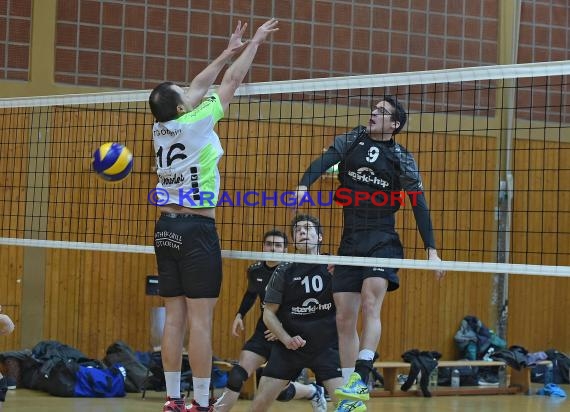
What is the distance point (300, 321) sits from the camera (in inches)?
341

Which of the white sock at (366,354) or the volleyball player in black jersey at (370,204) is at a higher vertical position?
the volleyball player in black jersey at (370,204)

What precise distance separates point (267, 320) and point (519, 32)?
30.1 ft

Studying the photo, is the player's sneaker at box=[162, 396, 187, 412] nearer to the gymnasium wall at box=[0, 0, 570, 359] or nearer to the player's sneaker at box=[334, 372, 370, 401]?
the player's sneaker at box=[334, 372, 370, 401]

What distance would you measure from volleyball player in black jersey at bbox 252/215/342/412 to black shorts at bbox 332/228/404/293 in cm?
61

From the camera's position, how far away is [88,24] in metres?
13.8

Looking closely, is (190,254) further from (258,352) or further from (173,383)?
(258,352)

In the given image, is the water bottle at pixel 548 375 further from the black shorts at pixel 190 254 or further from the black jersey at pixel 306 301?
the black shorts at pixel 190 254

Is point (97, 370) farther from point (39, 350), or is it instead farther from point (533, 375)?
point (533, 375)

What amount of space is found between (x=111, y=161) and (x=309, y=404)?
537 centimetres

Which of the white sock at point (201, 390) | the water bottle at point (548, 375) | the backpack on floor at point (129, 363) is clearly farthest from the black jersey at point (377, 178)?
the water bottle at point (548, 375)

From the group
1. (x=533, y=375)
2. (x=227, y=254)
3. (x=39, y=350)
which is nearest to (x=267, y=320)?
(x=227, y=254)

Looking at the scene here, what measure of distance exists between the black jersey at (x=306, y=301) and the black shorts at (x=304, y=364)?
0.30ft

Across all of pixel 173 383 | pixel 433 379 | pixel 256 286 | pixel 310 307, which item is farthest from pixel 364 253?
pixel 433 379

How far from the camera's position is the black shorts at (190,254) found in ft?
22.4
